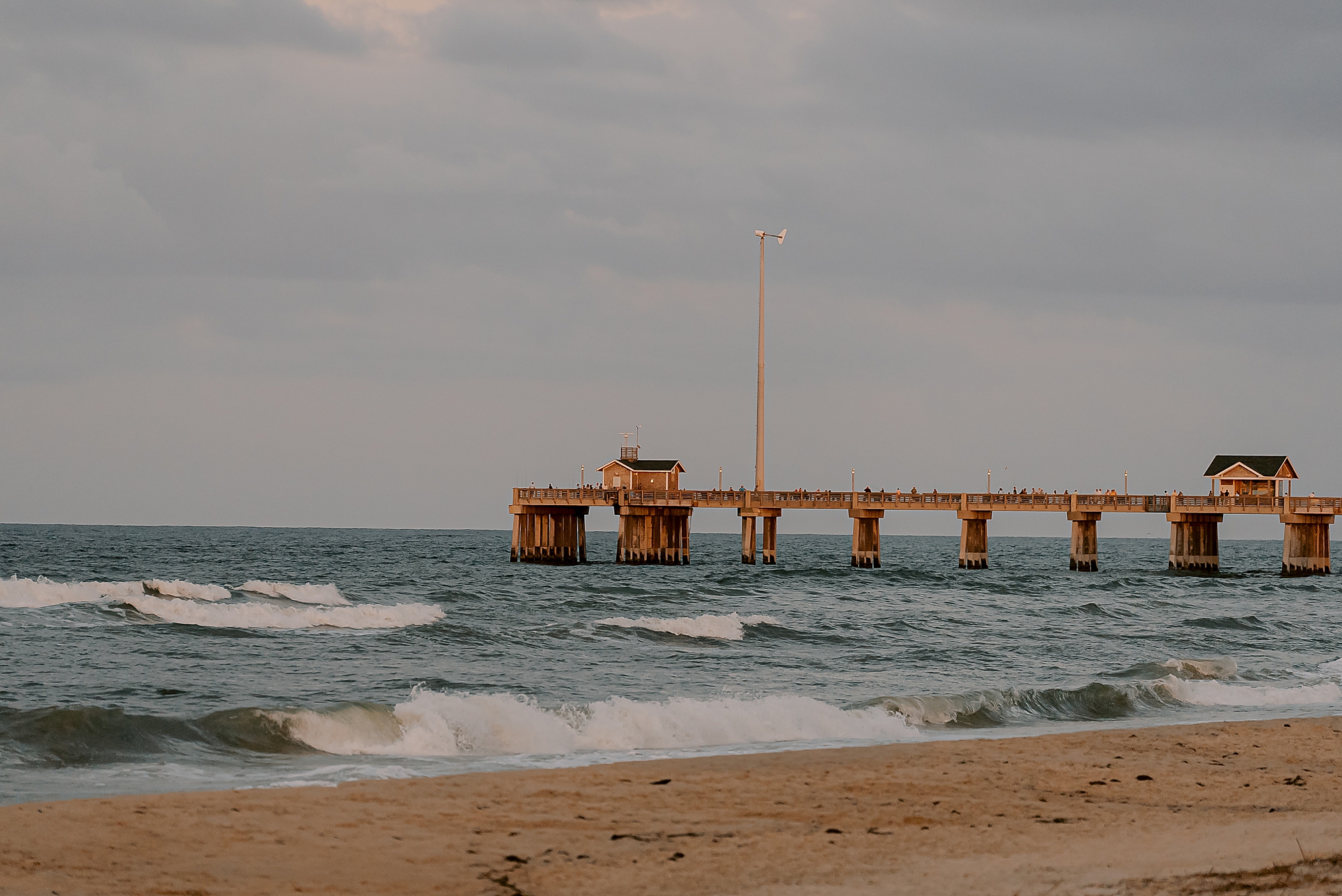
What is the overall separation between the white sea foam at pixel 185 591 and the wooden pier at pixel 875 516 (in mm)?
31151

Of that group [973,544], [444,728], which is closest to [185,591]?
[444,728]

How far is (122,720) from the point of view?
16328mm

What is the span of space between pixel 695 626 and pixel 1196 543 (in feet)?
150

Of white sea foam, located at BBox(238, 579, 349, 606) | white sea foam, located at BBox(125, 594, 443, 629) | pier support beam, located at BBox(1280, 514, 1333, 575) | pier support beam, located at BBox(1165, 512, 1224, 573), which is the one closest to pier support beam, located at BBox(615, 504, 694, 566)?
pier support beam, located at BBox(1165, 512, 1224, 573)

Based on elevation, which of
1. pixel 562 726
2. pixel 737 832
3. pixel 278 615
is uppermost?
pixel 737 832

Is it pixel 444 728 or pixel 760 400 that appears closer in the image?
pixel 444 728

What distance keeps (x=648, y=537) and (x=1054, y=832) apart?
61.7 metres

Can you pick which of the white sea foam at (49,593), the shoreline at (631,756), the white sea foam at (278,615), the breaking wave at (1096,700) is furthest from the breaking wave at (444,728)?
the white sea foam at (49,593)

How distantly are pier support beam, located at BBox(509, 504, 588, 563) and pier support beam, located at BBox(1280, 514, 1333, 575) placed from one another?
37.1 meters

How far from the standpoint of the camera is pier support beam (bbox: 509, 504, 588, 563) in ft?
240

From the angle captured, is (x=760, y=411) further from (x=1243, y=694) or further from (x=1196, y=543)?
(x=1243, y=694)

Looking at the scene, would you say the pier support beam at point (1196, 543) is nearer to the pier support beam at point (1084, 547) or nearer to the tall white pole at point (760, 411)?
the pier support beam at point (1084, 547)

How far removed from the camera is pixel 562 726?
17203mm

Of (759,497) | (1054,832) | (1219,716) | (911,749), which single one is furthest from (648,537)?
(1054,832)
